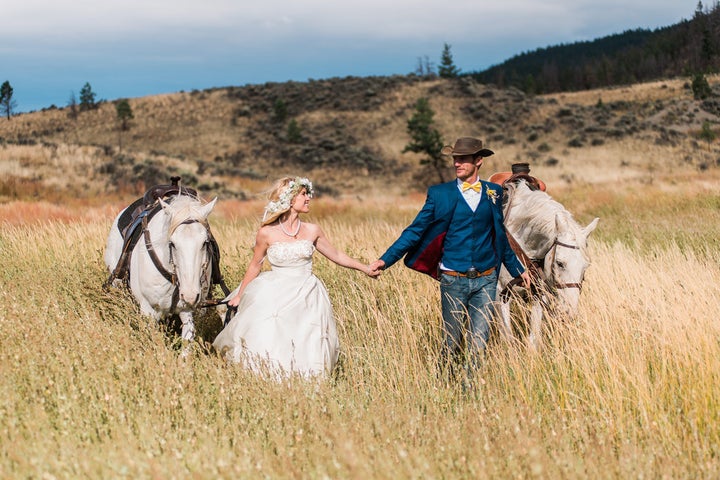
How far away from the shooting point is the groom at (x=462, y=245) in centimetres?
493

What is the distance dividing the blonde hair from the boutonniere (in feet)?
4.88

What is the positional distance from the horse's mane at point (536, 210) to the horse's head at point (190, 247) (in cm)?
300

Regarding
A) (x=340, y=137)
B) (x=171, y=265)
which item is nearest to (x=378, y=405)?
(x=171, y=265)

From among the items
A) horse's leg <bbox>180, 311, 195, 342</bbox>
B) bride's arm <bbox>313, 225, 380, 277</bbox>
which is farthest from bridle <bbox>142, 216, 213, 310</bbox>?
bride's arm <bbox>313, 225, 380, 277</bbox>

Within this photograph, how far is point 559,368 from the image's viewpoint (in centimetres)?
458

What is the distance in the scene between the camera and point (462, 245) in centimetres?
495

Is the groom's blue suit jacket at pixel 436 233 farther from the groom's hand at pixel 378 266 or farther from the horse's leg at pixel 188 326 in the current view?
the horse's leg at pixel 188 326

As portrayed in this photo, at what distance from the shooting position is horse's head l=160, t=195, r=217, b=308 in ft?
16.7

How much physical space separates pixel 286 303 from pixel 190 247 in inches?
38.9

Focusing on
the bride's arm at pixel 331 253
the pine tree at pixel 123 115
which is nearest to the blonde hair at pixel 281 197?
the bride's arm at pixel 331 253

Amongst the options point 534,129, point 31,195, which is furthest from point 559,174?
point 31,195

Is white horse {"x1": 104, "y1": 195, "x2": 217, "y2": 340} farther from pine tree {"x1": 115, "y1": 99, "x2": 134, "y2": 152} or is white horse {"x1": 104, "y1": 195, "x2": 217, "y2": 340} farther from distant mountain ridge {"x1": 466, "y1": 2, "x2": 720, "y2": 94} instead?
distant mountain ridge {"x1": 466, "y1": 2, "x2": 720, "y2": 94}

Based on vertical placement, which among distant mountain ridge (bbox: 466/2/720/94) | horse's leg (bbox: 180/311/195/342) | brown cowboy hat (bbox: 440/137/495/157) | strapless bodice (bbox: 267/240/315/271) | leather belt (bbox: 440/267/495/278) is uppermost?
distant mountain ridge (bbox: 466/2/720/94)

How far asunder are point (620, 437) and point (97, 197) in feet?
84.8
